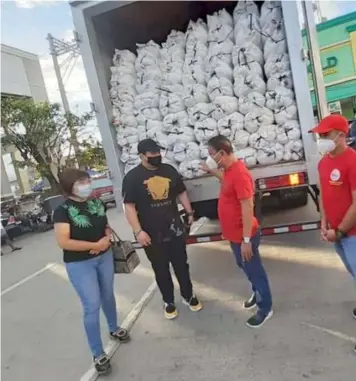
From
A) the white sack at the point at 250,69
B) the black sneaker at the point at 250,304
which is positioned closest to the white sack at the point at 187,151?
the white sack at the point at 250,69

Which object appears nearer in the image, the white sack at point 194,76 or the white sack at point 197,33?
the white sack at point 194,76

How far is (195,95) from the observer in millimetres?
4254

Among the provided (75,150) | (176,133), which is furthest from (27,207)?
(176,133)

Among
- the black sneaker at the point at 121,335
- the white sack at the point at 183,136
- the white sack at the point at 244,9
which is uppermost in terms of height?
the white sack at the point at 244,9

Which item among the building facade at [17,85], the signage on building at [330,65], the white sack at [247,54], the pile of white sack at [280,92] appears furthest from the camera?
the building facade at [17,85]

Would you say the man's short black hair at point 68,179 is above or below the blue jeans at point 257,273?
above

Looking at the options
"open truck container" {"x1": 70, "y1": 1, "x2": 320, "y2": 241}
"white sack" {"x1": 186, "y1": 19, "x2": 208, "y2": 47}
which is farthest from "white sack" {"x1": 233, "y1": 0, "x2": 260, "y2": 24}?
"open truck container" {"x1": 70, "y1": 1, "x2": 320, "y2": 241}

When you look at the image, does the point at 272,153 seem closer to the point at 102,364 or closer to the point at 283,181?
the point at 283,181

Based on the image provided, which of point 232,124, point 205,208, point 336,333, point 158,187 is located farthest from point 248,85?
point 336,333

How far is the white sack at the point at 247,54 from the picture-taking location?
4.08 meters

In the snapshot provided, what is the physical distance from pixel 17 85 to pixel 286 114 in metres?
20.1

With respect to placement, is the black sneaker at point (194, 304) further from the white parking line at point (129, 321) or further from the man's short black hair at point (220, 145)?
the man's short black hair at point (220, 145)

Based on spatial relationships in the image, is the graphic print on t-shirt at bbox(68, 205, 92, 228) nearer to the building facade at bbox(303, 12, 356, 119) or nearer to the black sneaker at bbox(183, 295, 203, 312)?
the black sneaker at bbox(183, 295, 203, 312)

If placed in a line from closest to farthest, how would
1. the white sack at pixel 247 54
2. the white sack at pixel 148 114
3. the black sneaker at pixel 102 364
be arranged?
the black sneaker at pixel 102 364 < the white sack at pixel 247 54 < the white sack at pixel 148 114
